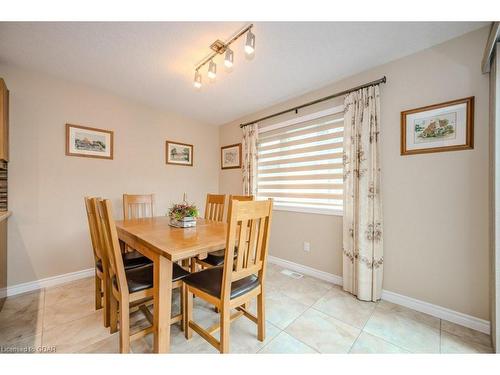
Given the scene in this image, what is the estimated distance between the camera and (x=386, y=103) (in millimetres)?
2029

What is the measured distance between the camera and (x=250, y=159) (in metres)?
3.31

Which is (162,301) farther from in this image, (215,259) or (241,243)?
(215,259)

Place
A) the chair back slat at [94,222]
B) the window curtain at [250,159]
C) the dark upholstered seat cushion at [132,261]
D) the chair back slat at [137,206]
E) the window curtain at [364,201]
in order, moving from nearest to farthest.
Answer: the chair back slat at [94,222] < the dark upholstered seat cushion at [132,261] < the window curtain at [364,201] < the chair back slat at [137,206] < the window curtain at [250,159]

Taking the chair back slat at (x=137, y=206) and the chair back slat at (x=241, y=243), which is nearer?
the chair back slat at (x=241, y=243)

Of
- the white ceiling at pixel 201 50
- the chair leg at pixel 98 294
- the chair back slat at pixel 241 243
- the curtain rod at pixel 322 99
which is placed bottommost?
the chair leg at pixel 98 294

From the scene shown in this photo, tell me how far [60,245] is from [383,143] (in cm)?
380

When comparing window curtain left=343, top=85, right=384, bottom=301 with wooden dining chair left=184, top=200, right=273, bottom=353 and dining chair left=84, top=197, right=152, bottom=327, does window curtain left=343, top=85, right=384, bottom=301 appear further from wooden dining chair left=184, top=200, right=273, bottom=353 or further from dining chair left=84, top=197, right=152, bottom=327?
dining chair left=84, top=197, right=152, bottom=327

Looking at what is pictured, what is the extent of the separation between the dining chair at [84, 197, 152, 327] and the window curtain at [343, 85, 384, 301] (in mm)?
2083

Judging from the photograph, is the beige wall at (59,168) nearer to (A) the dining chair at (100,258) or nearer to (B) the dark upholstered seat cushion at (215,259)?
(A) the dining chair at (100,258)

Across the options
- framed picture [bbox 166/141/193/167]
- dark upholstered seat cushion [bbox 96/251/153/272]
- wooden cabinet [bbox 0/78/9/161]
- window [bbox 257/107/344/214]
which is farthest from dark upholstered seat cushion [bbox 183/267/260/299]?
framed picture [bbox 166/141/193/167]

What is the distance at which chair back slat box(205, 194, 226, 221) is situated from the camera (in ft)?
8.01

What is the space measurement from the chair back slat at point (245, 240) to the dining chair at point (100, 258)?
3.01ft

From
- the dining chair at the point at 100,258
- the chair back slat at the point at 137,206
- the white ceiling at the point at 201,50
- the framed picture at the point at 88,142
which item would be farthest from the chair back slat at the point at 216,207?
the framed picture at the point at 88,142

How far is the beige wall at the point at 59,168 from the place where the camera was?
2.14 meters
